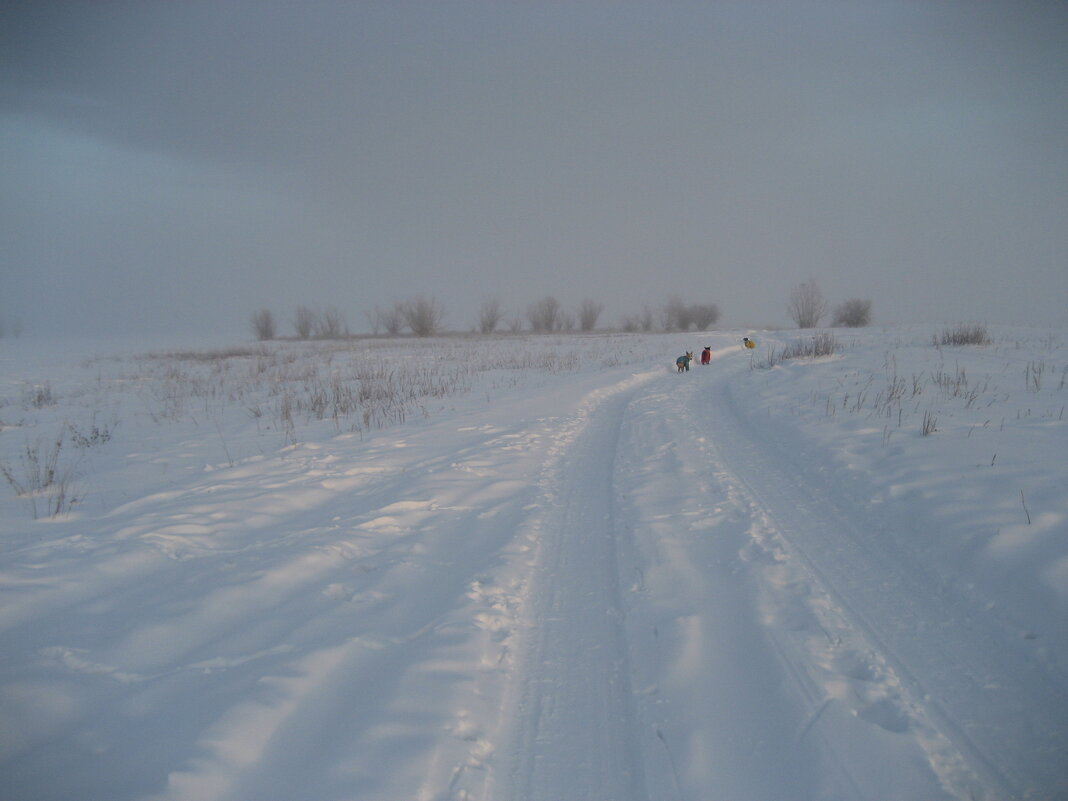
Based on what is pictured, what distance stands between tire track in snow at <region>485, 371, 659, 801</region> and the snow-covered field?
15 millimetres

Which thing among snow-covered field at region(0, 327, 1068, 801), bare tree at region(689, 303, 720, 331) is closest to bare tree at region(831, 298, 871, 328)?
bare tree at region(689, 303, 720, 331)

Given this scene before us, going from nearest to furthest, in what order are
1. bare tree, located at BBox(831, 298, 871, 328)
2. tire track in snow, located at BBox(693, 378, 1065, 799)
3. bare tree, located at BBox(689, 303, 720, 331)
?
tire track in snow, located at BBox(693, 378, 1065, 799) < bare tree, located at BBox(831, 298, 871, 328) < bare tree, located at BBox(689, 303, 720, 331)

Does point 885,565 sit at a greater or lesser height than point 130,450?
lesser

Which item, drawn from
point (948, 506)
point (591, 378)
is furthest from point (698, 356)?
point (948, 506)

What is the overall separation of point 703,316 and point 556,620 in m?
66.6

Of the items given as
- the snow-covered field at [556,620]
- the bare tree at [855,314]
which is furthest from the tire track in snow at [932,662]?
the bare tree at [855,314]

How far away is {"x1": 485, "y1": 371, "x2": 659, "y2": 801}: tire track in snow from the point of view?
6.21ft

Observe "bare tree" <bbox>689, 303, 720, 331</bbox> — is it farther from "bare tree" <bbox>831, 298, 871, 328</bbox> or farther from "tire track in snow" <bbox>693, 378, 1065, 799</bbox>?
"tire track in snow" <bbox>693, 378, 1065, 799</bbox>

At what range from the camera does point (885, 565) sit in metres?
3.35

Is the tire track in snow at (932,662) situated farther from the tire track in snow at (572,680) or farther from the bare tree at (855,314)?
the bare tree at (855,314)

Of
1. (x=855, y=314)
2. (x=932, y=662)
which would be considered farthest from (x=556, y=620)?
(x=855, y=314)

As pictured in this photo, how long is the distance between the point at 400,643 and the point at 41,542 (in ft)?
11.4

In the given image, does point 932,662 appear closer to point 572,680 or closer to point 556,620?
point 572,680

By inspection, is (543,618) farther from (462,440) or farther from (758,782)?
(462,440)
